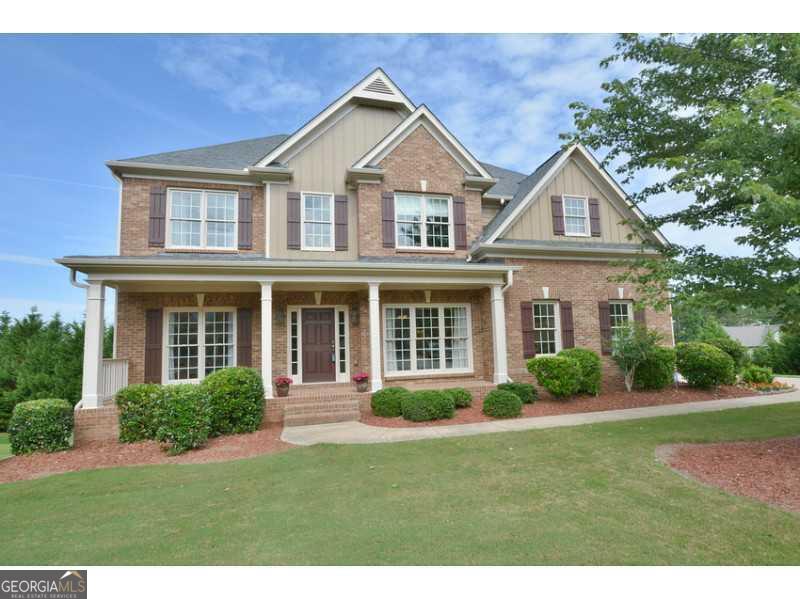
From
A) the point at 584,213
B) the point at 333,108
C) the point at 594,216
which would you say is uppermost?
the point at 333,108

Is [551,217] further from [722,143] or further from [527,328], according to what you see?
[722,143]

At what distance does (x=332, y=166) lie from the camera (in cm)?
1303

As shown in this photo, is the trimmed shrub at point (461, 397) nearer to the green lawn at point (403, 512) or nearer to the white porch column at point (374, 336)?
the white porch column at point (374, 336)

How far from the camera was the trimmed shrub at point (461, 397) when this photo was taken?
416 inches

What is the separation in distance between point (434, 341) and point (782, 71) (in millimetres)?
9450

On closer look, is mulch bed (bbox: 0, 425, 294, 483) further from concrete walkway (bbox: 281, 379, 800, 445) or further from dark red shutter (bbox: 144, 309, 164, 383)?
dark red shutter (bbox: 144, 309, 164, 383)

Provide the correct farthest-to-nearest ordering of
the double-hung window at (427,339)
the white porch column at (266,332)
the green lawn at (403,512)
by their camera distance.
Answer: the double-hung window at (427,339) < the white porch column at (266,332) < the green lawn at (403,512)

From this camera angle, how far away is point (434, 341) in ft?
42.5

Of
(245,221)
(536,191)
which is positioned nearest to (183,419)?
(245,221)

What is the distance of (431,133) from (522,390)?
8.35 metres

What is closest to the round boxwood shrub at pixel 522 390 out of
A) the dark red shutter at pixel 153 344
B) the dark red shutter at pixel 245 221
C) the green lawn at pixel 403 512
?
the green lawn at pixel 403 512

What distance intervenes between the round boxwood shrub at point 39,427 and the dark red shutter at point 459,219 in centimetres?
1090

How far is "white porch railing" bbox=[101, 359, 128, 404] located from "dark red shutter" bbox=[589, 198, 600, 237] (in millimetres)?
14675

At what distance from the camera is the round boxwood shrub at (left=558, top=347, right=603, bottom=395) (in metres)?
11.6
